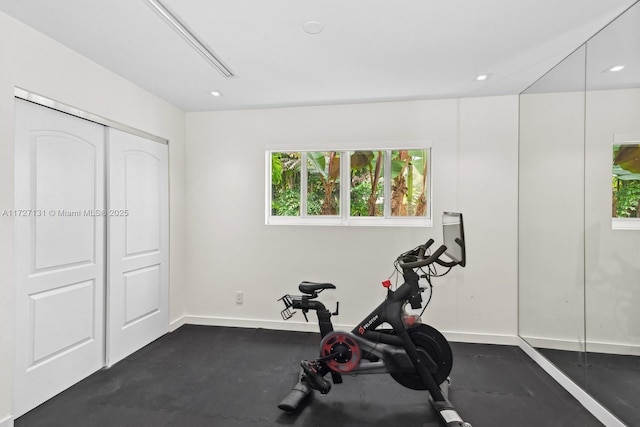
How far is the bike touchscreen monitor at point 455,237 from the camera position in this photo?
6.65 feet

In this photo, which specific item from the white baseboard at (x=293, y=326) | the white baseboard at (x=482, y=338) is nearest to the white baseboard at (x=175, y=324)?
the white baseboard at (x=293, y=326)

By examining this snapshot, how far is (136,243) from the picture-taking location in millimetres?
3082

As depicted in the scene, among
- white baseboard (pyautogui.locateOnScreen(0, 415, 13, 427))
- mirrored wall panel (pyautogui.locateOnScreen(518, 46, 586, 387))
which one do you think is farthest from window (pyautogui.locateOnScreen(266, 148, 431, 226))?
white baseboard (pyautogui.locateOnScreen(0, 415, 13, 427))

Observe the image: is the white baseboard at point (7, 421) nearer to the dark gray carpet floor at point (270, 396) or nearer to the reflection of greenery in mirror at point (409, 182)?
the dark gray carpet floor at point (270, 396)

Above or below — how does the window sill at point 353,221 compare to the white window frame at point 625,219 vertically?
below

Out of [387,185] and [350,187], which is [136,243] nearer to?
[350,187]

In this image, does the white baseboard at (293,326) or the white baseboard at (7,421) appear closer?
the white baseboard at (7,421)

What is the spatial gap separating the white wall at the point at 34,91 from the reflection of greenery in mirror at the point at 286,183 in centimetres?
139

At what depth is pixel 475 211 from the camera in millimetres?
3285

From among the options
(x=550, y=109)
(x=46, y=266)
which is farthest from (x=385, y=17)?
(x=46, y=266)

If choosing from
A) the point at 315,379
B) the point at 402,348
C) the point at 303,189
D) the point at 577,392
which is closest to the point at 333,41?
the point at 303,189

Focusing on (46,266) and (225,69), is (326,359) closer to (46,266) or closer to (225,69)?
(46,266)

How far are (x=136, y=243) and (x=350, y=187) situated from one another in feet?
7.59

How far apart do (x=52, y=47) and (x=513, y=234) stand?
423 centimetres
